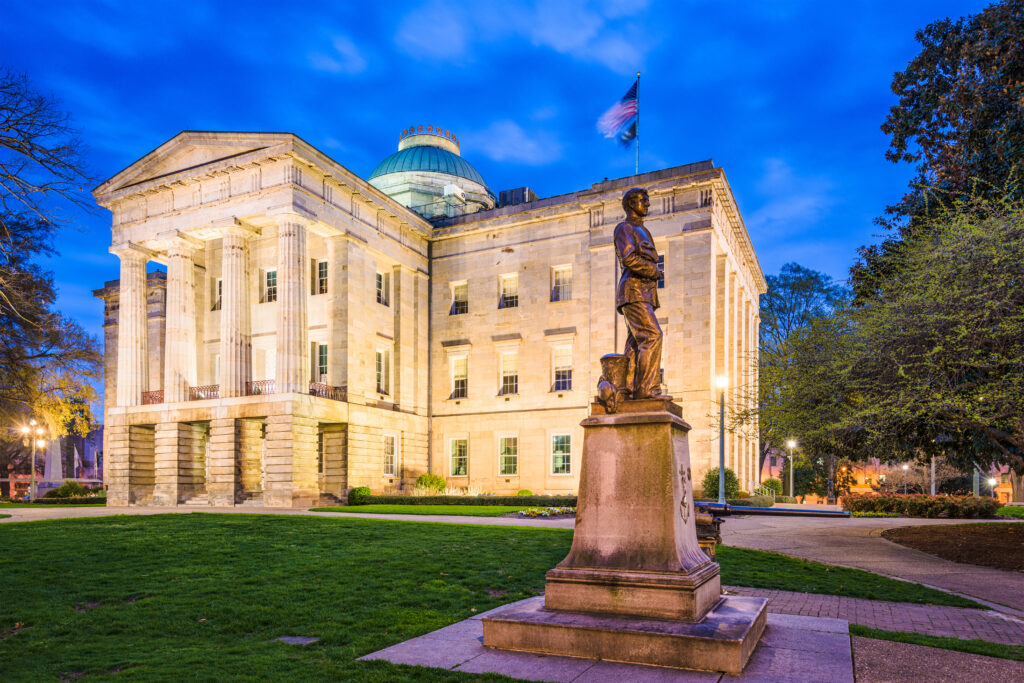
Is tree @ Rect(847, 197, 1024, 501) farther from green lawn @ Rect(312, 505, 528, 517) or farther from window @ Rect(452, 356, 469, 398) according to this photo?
window @ Rect(452, 356, 469, 398)

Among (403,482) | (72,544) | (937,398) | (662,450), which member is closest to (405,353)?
(403,482)

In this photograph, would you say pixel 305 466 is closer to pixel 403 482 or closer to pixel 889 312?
pixel 403 482

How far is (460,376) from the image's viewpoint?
1636 inches

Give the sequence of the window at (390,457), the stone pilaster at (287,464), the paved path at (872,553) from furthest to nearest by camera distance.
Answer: the window at (390,457) → the stone pilaster at (287,464) → the paved path at (872,553)

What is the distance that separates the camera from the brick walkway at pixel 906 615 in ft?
29.1

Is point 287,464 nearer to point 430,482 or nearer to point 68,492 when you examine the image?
point 430,482

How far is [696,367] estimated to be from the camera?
34.4 meters

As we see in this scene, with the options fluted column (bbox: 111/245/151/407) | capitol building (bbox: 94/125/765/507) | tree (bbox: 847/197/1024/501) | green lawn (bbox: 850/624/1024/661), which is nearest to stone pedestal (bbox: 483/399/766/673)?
green lawn (bbox: 850/624/1024/661)

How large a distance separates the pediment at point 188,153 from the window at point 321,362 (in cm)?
1069

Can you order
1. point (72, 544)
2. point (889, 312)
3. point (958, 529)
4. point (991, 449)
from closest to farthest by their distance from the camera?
point (72, 544)
point (889, 312)
point (991, 449)
point (958, 529)

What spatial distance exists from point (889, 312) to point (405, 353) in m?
27.6

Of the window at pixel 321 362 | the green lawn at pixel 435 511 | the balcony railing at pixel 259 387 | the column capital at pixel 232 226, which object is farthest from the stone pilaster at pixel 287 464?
the column capital at pixel 232 226

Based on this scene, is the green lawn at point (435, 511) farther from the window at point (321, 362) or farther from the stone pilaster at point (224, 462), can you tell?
the window at point (321, 362)

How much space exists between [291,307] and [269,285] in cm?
736
